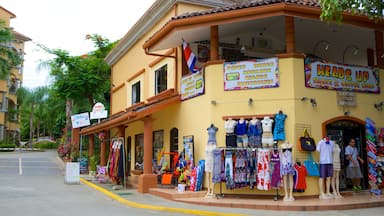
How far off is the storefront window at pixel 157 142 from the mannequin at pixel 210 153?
14.8ft

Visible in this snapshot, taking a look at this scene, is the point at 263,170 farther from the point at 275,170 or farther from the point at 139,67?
the point at 139,67

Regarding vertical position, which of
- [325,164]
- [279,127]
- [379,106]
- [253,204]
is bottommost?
[253,204]

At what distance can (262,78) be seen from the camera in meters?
12.1

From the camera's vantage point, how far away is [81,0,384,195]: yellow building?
11.8 metres

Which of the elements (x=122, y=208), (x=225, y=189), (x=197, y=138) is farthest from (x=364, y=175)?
(x=122, y=208)

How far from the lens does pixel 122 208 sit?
35.9 feet

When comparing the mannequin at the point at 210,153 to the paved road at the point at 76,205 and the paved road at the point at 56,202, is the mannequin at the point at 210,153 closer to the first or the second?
the paved road at the point at 76,205

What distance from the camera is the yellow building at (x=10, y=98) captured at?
49.2m

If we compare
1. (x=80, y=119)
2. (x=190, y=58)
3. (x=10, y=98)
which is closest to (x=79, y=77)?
(x=80, y=119)

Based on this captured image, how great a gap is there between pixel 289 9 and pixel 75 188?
34.9ft

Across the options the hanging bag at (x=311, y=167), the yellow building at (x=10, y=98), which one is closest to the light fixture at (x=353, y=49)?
the hanging bag at (x=311, y=167)

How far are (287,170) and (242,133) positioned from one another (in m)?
1.75

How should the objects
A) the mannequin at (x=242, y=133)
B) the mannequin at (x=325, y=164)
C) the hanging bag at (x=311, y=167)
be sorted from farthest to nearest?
the mannequin at (x=242, y=133) < the hanging bag at (x=311, y=167) < the mannequin at (x=325, y=164)

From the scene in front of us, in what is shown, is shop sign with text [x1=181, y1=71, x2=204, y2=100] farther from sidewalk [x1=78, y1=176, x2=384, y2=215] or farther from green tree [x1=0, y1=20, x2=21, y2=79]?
green tree [x1=0, y1=20, x2=21, y2=79]
